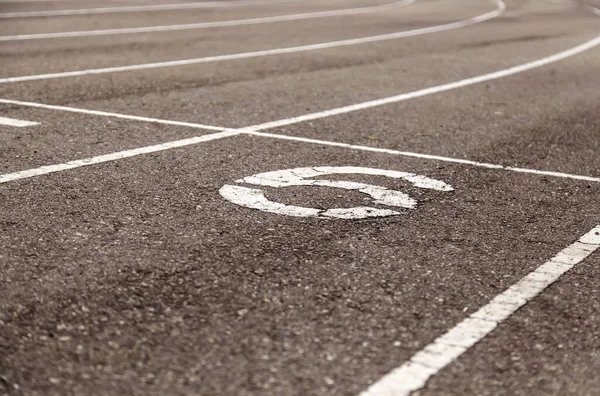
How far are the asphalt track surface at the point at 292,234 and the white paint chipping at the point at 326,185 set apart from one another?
43mm

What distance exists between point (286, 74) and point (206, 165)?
4.94m

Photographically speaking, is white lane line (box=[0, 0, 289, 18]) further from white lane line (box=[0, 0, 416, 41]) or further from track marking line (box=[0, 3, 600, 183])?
track marking line (box=[0, 3, 600, 183])

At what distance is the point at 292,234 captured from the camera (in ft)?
17.7

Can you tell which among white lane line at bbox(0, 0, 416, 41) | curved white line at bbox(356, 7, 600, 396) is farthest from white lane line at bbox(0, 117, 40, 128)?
white lane line at bbox(0, 0, 416, 41)

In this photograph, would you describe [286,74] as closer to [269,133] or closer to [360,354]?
[269,133]

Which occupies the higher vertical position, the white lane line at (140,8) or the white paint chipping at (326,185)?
the white paint chipping at (326,185)

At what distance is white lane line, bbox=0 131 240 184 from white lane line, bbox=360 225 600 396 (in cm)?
314

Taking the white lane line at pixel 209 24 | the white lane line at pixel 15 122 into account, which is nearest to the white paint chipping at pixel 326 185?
the white lane line at pixel 15 122

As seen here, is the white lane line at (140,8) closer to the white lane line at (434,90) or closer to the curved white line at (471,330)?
the white lane line at (434,90)

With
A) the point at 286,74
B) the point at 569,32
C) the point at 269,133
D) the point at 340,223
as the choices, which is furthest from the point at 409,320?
the point at 569,32

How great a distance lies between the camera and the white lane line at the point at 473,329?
3.62 metres

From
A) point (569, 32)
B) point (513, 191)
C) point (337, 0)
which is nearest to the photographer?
point (513, 191)

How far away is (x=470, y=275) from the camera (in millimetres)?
4820

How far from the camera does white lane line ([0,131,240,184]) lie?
650 cm
